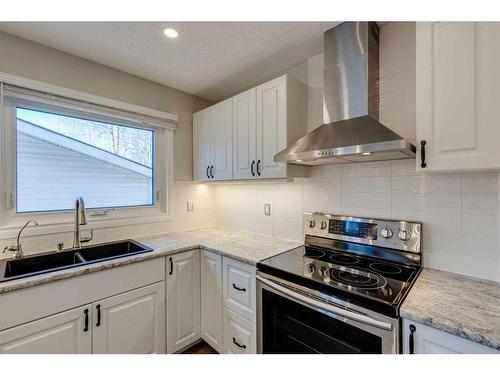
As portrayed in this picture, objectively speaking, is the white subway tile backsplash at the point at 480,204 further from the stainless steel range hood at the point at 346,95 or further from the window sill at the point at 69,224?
the window sill at the point at 69,224

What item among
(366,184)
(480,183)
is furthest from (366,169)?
(480,183)

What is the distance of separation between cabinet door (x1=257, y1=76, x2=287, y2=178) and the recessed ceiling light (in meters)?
0.67

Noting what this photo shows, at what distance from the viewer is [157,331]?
1666 mm

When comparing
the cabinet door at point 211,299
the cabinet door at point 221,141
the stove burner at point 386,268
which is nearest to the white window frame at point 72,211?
the cabinet door at point 221,141

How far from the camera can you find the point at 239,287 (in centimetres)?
161

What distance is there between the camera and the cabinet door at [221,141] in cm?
209

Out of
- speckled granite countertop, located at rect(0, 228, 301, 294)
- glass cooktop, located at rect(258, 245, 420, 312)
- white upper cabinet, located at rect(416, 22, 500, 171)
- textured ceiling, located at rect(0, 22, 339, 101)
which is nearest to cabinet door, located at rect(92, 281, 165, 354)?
speckled granite countertop, located at rect(0, 228, 301, 294)

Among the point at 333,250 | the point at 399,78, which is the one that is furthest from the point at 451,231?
the point at 399,78

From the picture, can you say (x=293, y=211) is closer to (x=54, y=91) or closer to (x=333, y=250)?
(x=333, y=250)

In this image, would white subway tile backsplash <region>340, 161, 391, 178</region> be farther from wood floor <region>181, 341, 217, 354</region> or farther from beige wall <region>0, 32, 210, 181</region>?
wood floor <region>181, 341, 217, 354</region>

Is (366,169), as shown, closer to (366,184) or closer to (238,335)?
(366,184)

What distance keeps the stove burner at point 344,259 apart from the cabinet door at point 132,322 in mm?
1207

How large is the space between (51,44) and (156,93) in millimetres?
775

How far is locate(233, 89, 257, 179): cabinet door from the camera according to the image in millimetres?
1897
